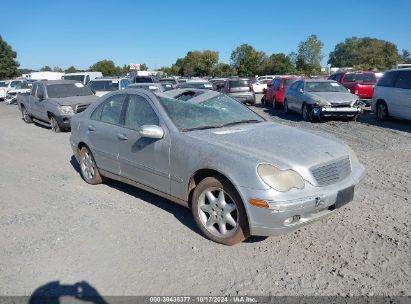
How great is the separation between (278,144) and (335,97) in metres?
8.86

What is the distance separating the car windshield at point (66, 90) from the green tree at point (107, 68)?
86587 mm

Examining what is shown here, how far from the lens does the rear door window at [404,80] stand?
1117 cm

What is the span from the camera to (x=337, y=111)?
38.3ft

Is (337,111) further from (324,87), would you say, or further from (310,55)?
(310,55)

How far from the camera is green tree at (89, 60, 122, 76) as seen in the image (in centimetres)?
9749

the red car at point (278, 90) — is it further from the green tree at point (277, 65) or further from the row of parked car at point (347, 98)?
the green tree at point (277, 65)

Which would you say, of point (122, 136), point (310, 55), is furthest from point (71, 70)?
point (122, 136)

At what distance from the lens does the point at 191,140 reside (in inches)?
161

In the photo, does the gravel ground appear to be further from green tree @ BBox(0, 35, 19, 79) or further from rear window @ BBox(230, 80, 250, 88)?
green tree @ BBox(0, 35, 19, 79)

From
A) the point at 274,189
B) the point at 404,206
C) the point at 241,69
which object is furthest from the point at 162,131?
the point at 241,69

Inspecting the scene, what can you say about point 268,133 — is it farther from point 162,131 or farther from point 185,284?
point 185,284

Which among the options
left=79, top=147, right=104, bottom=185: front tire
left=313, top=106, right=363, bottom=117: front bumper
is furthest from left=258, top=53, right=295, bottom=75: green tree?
left=79, top=147, right=104, bottom=185: front tire

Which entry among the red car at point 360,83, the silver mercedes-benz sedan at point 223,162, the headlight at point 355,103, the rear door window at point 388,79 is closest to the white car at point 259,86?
the red car at point 360,83

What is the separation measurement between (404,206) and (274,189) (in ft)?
7.36
